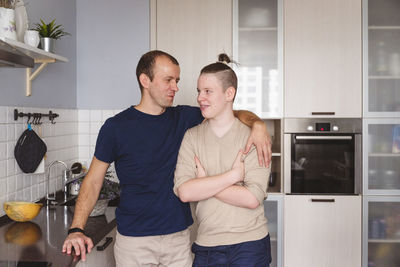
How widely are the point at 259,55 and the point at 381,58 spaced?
35.6 inches

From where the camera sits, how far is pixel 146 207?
174cm

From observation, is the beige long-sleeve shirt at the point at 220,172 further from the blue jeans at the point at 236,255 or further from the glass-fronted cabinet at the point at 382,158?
the glass-fronted cabinet at the point at 382,158

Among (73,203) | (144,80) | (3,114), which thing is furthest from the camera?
(73,203)

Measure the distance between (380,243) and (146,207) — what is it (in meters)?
2.17

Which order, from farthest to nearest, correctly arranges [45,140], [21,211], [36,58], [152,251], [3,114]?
1. [45,140]
2. [36,58]
3. [3,114]
4. [21,211]
5. [152,251]

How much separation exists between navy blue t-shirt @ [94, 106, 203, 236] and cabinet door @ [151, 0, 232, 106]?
1.44 m

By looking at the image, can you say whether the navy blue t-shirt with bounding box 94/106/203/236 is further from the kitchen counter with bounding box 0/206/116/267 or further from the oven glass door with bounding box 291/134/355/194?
the oven glass door with bounding box 291/134/355/194

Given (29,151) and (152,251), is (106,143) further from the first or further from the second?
(29,151)

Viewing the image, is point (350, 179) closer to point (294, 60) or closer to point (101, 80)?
point (294, 60)

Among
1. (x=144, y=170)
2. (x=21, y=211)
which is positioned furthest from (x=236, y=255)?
(x=21, y=211)

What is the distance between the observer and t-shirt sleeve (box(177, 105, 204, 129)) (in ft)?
6.28

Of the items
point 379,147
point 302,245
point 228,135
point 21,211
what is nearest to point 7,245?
point 21,211

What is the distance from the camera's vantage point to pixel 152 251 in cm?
175

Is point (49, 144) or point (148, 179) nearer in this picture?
point (148, 179)
